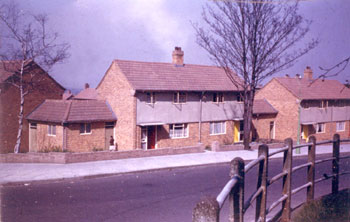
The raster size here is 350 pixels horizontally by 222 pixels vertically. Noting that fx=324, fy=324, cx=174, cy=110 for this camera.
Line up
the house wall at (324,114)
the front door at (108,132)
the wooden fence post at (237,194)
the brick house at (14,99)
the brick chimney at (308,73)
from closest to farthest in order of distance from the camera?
the wooden fence post at (237,194), the brick house at (14,99), the front door at (108,132), the house wall at (324,114), the brick chimney at (308,73)

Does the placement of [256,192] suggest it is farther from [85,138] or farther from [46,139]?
[46,139]

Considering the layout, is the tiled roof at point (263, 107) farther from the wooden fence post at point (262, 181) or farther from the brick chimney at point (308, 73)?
the wooden fence post at point (262, 181)

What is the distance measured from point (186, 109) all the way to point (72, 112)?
965 centimetres

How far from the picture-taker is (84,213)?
9250mm

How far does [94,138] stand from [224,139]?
12542 mm

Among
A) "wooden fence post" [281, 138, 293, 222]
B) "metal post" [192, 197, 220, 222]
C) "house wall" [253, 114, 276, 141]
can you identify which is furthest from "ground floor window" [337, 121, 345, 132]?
"metal post" [192, 197, 220, 222]

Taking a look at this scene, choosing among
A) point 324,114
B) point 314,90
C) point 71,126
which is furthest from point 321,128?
point 71,126

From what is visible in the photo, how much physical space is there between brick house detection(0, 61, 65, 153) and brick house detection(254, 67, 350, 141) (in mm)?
21947

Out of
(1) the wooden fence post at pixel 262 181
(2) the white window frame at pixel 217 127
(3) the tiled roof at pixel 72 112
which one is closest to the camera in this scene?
(1) the wooden fence post at pixel 262 181

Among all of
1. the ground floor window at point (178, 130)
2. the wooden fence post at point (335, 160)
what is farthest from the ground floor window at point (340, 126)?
the wooden fence post at point (335, 160)

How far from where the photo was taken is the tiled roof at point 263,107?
34919 millimetres

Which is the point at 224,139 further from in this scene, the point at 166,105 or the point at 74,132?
the point at 74,132

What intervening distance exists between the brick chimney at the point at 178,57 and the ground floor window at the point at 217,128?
6.64 meters

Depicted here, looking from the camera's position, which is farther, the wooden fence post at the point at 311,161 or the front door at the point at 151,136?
the front door at the point at 151,136
